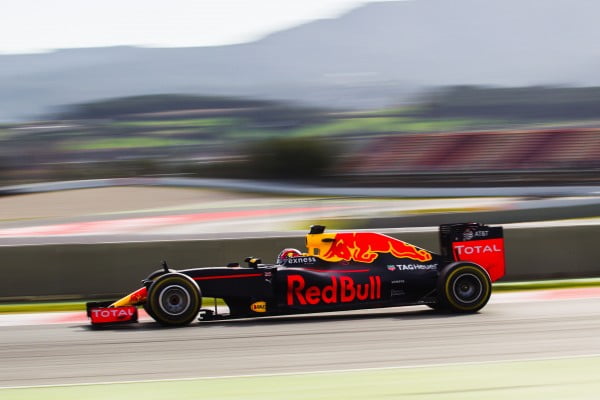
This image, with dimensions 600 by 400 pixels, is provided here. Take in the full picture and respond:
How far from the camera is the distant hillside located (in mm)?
58219

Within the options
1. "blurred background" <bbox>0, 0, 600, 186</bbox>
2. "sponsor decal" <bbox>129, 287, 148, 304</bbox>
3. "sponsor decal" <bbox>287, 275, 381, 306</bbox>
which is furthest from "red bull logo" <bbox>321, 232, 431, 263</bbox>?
"blurred background" <bbox>0, 0, 600, 186</bbox>

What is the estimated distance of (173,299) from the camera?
30.3 ft

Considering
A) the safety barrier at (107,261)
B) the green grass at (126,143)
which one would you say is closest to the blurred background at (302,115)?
the green grass at (126,143)

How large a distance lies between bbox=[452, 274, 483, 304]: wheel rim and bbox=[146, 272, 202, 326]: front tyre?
2.82 metres

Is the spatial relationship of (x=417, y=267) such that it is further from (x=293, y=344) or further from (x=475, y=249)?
(x=293, y=344)

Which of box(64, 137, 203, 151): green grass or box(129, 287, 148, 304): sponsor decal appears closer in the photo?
box(129, 287, 148, 304): sponsor decal

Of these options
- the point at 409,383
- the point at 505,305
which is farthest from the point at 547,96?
the point at 409,383

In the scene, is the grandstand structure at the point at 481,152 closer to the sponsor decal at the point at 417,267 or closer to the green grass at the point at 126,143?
the green grass at the point at 126,143

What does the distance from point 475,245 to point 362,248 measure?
54.8 inches

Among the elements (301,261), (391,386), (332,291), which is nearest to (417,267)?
(332,291)

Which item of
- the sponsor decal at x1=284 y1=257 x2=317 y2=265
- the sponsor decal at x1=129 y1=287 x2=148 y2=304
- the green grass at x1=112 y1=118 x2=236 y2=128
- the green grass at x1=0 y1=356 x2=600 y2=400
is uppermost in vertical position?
the green grass at x1=112 y1=118 x2=236 y2=128

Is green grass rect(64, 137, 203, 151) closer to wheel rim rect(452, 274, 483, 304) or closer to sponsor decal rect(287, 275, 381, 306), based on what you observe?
sponsor decal rect(287, 275, 381, 306)

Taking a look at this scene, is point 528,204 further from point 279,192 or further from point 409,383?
point 409,383

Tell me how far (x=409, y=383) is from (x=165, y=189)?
3722 centimetres
